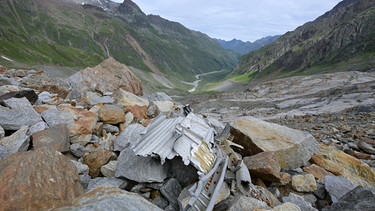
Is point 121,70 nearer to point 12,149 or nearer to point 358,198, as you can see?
point 12,149

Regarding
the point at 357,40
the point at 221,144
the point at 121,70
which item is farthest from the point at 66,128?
the point at 357,40

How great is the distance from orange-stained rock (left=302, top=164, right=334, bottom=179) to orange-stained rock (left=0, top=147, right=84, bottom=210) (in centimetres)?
660

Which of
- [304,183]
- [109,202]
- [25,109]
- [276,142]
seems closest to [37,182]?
[109,202]

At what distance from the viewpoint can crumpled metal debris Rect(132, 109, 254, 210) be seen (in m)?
5.13

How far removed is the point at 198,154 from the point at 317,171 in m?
4.32

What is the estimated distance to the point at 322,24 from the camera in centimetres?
16338

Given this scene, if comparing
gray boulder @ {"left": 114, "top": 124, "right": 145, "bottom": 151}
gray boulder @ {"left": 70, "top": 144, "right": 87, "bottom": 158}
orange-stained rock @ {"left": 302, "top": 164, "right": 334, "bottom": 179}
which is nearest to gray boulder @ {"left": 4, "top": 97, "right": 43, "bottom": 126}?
gray boulder @ {"left": 70, "top": 144, "right": 87, "bottom": 158}

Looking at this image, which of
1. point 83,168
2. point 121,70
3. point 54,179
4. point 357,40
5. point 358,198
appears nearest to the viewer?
point 54,179

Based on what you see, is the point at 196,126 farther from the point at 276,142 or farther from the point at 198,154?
the point at 276,142

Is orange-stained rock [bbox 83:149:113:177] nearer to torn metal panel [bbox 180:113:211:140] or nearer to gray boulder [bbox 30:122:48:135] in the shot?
gray boulder [bbox 30:122:48:135]

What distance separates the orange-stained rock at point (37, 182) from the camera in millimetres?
4277

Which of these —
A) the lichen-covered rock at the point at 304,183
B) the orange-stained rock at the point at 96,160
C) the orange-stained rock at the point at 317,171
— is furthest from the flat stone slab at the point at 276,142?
the orange-stained rock at the point at 96,160

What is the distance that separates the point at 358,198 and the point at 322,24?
186 meters

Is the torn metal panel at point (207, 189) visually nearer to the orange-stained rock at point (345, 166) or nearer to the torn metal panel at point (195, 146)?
the torn metal panel at point (195, 146)
